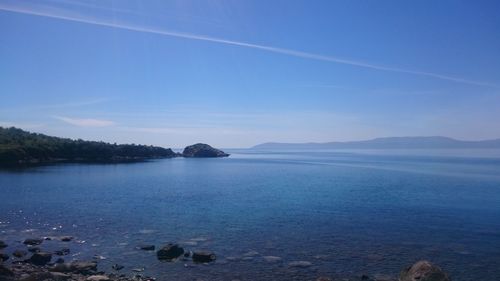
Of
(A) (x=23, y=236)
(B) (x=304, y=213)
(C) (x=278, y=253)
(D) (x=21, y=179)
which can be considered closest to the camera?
(C) (x=278, y=253)

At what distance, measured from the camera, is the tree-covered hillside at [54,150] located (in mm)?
126000

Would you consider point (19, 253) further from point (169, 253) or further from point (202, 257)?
point (202, 257)

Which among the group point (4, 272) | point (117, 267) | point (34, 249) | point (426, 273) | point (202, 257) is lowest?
point (117, 267)

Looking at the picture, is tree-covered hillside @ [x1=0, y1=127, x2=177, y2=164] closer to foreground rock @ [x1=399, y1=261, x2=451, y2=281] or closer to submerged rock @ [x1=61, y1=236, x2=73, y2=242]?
submerged rock @ [x1=61, y1=236, x2=73, y2=242]

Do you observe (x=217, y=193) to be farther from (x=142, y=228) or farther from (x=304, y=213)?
(x=142, y=228)

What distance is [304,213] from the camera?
1962 inches

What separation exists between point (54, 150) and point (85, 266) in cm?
13552

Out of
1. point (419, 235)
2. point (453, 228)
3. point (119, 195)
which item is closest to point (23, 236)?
point (119, 195)

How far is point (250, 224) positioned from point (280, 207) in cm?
1295

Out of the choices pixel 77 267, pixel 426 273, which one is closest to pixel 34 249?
pixel 77 267

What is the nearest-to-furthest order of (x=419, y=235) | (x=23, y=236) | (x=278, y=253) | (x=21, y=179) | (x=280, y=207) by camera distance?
(x=278, y=253)
(x=23, y=236)
(x=419, y=235)
(x=280, y=207)
(x=21, y=179)

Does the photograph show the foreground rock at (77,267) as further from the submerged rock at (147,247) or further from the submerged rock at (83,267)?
the submerged rock at (147,247)

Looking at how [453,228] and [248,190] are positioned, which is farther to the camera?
[248,190]

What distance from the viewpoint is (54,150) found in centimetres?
14738
